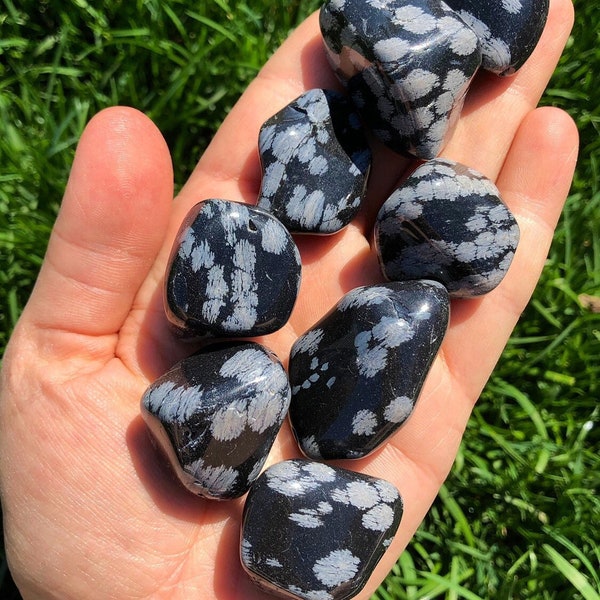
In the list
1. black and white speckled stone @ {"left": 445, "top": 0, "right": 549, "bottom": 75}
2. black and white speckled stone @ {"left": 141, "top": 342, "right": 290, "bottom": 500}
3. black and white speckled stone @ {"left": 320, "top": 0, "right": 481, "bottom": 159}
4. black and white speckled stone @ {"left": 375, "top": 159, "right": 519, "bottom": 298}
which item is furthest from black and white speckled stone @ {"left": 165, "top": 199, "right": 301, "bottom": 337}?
black and white speckled stone @ {"left": 445, "top": 0, "right": 549, "bottom": 75}

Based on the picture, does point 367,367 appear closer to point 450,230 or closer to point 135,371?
point 450,230

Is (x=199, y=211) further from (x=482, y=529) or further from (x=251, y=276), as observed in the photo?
(x=482, y=529)

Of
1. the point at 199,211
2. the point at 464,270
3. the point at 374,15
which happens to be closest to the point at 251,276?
the point at 199,211

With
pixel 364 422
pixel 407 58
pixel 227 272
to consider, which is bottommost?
pixel 364 422

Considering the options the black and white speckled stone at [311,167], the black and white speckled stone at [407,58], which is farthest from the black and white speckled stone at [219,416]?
the black and white speckled stone at [407,58]

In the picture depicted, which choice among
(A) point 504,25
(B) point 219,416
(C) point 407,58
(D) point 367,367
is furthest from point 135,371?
(A) point 504,25
